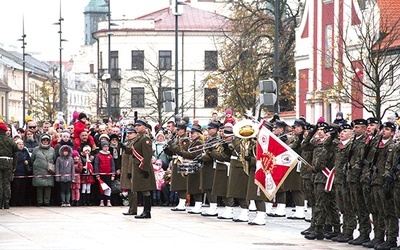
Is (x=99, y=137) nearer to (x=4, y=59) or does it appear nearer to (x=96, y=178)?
(x=96, y=178)

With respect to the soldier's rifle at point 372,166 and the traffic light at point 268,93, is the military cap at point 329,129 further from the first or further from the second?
the traffic light at point 268,93

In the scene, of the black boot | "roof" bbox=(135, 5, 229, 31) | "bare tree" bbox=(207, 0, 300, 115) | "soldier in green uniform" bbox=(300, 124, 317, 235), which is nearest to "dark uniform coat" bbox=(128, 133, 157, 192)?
the black boot

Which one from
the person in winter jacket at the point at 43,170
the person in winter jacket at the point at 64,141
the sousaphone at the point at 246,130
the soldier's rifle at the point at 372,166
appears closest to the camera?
the soldier's rifle at the point at 372,166

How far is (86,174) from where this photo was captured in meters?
27.4

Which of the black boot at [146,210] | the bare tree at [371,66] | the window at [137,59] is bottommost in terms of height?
the black boot at [146,210]

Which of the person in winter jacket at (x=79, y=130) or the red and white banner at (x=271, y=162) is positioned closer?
the red and white banner at (x=271, y=162)

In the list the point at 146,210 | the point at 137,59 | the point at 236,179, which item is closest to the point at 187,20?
the point at 137,59

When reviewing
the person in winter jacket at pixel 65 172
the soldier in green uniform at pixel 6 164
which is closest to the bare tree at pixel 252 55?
the person in winter jacket at pixel 65 172

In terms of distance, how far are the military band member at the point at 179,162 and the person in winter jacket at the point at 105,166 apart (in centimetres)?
221

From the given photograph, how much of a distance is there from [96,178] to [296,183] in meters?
5.67

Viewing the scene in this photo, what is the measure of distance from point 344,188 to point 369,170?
0.92 meters

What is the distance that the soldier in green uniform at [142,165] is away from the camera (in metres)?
22.6

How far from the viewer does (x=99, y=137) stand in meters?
28.6

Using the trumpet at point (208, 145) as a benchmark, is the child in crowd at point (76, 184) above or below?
below
